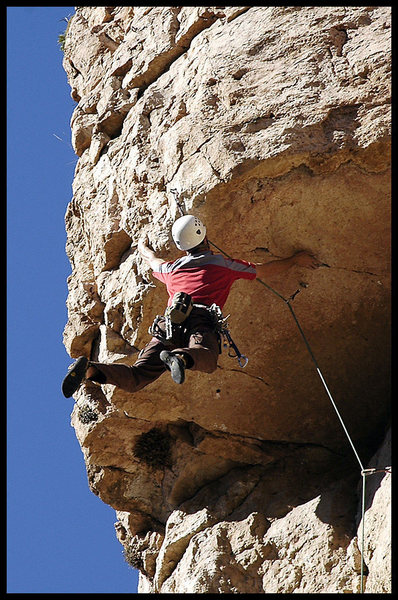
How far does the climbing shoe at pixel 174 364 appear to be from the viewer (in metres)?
7.34

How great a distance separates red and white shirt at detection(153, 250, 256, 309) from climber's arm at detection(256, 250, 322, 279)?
156 millimetres

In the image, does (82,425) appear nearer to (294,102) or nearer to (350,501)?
(350,501)

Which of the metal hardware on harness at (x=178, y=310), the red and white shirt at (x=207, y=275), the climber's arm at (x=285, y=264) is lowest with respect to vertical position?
the metal hardware on harness at (x=178, y=310)

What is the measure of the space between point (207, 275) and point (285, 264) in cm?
89

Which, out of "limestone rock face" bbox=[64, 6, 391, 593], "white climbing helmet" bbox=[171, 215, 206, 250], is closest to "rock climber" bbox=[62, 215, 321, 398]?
"white climbing helmet" bbox=[171, 215, 206, 250]

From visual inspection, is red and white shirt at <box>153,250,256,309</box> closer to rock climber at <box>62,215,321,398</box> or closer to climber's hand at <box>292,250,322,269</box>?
rock climber at <box>62,215,321,398</box>

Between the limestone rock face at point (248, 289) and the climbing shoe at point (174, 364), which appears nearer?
the climbing shoe at point (174, 364)

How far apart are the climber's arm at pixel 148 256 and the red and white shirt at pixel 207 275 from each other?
248 mm

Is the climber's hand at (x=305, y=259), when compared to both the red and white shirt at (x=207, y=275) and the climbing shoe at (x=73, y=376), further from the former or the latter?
the climbing shoe at (x=73, y=376)

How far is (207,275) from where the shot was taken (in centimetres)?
847

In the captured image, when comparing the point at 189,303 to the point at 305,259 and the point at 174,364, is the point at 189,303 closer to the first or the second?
the point at 174,364

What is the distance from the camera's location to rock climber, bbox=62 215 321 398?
7938 mm

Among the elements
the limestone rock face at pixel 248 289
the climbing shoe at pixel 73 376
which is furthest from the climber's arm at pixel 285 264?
the climbing shoe at pixel 73 376
